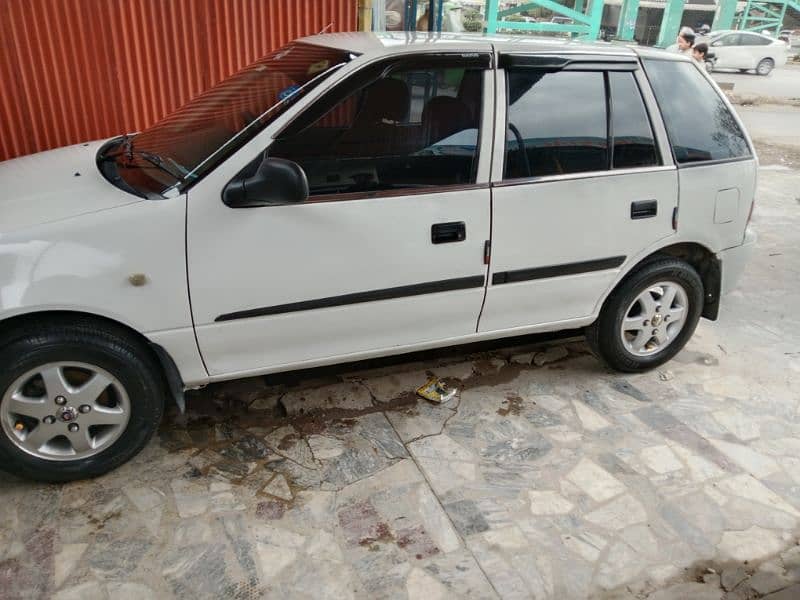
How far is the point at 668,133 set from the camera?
3.22 meters

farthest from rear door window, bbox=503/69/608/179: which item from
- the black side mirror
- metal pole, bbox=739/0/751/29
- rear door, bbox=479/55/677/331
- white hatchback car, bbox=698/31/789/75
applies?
metal pole, bbox=739/0/751/29

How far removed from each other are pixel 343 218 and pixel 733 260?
7.79 ft

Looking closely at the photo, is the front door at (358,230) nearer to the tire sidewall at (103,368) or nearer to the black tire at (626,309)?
the tire sidewall at (103,368)

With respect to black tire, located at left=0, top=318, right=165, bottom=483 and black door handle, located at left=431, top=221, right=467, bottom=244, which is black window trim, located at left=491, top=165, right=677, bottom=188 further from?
black tire, located at left=0, top=318, right=165, bottom=483

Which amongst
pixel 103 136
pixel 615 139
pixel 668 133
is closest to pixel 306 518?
pixel 615 139

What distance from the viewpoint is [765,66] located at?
871 inches

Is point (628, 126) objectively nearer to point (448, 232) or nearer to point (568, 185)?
point (568, 185)

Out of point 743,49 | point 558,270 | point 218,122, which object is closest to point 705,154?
point 558,270

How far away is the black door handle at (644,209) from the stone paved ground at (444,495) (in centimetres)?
102

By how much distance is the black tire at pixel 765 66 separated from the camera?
72.0 ft

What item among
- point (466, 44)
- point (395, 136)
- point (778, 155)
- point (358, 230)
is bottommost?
point (778, 155)

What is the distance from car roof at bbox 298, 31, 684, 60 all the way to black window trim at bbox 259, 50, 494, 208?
39 mm

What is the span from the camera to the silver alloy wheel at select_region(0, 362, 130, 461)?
8.06 ft

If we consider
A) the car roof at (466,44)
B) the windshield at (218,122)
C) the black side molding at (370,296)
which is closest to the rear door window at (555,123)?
the car roof at (466,44)
